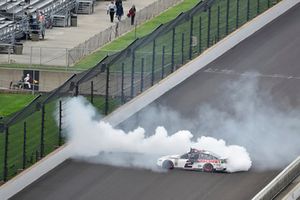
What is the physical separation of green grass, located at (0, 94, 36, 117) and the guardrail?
14.5 m

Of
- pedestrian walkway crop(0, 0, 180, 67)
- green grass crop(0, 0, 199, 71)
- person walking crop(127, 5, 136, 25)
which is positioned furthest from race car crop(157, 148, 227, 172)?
person walking crop(127, 5, 136, 25)

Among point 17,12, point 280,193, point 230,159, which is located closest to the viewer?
point 280,193

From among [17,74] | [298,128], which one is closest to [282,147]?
[298,128]

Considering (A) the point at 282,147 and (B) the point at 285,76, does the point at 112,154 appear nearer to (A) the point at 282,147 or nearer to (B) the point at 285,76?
(A) the point at 282,147

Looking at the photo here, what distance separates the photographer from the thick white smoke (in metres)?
56.1

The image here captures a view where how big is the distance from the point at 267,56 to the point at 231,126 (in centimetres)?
876

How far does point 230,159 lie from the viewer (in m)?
54.2

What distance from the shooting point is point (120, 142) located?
57.3 metres

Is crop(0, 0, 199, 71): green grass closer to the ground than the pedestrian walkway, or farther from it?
farther from it

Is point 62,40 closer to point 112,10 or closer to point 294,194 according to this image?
point 112,10

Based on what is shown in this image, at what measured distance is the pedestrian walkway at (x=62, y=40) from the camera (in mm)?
70375

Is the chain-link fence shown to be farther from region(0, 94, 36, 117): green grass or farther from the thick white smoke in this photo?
region(0, 94, 36, 117): green grass

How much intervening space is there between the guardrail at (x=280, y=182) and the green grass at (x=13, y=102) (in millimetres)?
14532

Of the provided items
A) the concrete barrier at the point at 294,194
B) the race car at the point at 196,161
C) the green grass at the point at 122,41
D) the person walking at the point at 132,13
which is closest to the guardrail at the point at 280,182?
the concrete barrier at the point at 294,194
